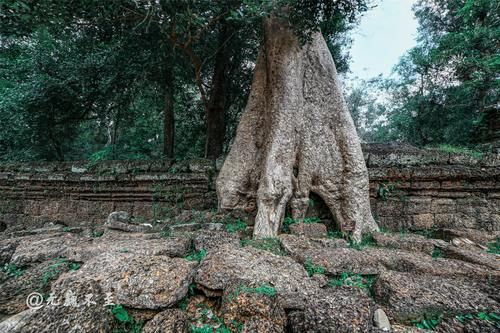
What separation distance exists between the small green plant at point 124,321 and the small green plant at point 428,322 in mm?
1491

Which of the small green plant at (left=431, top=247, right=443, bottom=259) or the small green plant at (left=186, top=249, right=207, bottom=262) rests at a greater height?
the small green plant at (left=431, top=247, right=443, bottom=259)

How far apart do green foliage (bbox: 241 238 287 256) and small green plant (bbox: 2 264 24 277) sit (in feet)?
5.62

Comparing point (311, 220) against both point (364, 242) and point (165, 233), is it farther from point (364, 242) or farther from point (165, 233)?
point (165, 233)

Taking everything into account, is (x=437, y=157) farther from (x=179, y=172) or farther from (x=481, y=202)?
(x=179, y=172)

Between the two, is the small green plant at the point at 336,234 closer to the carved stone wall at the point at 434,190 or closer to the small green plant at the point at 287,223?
the small green plant at the point at 287,223

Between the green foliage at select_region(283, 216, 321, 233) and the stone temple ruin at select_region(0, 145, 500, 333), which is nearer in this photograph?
the stone temple ruin at select_region(0, 145, 500, 333)

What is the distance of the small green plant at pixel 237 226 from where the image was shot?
112 inches

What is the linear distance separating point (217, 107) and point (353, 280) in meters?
4.11

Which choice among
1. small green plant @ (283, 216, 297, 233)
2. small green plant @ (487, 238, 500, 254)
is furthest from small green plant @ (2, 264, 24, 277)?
small green plant @ (487, 238, 500, 254)

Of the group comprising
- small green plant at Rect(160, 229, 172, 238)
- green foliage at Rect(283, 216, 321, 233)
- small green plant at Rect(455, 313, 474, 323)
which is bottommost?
small green plant at Rect(455, 313, 474, 323)

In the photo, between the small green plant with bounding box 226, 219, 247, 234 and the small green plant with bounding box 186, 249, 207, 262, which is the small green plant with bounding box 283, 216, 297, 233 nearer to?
the small green plant with bounding box 226, 219, 247, 234

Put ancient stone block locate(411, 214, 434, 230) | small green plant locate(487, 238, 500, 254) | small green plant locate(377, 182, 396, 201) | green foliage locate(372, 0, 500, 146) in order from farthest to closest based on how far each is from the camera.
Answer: green foliage locate(372, 0, 500, 146)
small green plant locate(377, 182, 396, 201)
ancient stone block locate(411, 214, 434, 230)
small green plant locate(487, 238, 500, 254)

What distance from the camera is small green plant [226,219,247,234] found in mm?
2843

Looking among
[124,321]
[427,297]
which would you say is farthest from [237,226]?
[427,297]
